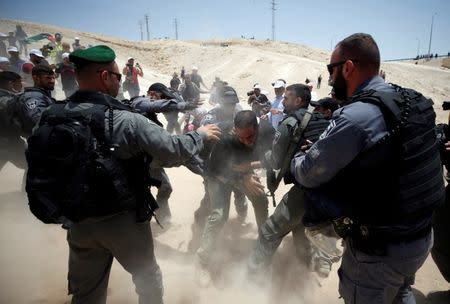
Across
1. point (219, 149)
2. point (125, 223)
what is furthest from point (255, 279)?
point (125, 223)

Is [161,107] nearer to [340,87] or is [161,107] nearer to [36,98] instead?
[36,98]

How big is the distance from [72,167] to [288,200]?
6.83 ft

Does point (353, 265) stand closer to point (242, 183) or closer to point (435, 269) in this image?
point (242, 183)

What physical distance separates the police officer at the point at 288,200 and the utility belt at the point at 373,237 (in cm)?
89

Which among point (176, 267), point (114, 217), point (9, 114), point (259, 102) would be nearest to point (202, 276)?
point (176, 267)

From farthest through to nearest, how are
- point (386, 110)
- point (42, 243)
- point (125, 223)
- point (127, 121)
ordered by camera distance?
Answer: point (42, 243) < point (125, 223) < point (127, 121) < point (386, 110)

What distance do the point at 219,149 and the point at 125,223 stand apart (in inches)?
66.2

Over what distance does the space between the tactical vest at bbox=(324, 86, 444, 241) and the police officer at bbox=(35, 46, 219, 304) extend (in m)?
1.13

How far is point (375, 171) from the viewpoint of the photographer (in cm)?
166

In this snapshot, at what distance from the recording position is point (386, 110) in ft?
5.27

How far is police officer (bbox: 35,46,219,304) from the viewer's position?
2018 mm

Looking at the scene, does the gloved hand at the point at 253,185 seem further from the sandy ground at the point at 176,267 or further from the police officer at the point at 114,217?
the police officer at the point at 114,217

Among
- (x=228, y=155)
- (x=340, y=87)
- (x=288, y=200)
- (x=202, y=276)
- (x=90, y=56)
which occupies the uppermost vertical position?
(x=90, y=56)

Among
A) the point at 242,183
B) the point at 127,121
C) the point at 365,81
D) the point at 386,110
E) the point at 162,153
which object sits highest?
the point at 365,81
